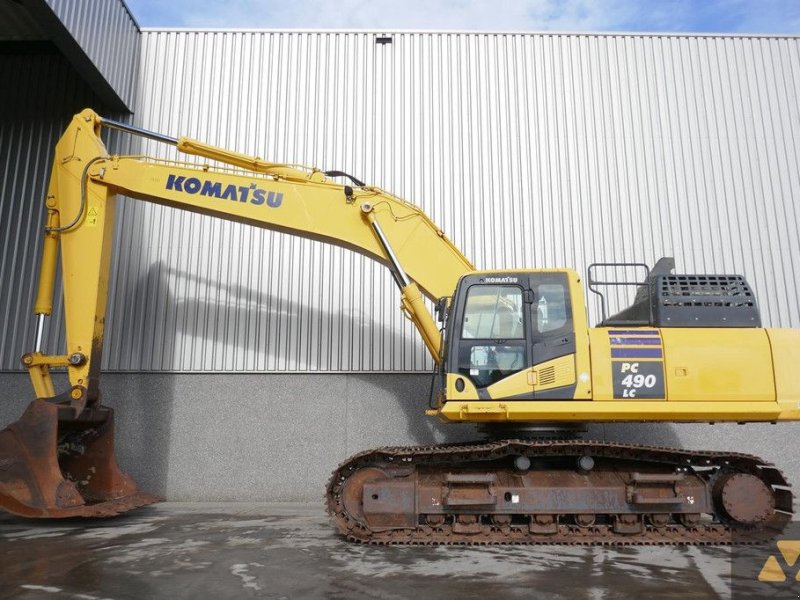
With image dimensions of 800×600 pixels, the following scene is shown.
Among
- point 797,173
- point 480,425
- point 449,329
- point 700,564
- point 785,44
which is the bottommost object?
point 700,564

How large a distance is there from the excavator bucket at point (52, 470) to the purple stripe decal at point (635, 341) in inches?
248

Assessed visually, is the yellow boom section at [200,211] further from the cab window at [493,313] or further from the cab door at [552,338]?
the cab door at [552,338]

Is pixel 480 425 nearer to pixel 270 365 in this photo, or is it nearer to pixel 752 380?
pixel 752 380

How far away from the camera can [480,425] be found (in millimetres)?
7211

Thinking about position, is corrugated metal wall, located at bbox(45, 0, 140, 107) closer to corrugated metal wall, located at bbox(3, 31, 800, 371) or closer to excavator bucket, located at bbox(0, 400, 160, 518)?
corrugated metal wall, located at bbox(3, 31, 800, 371)

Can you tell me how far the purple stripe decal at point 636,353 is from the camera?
6395 mm

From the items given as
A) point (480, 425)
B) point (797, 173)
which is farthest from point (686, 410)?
point (797, 173)

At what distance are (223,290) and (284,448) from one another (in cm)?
306

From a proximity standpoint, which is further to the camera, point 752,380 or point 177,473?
point 177,473

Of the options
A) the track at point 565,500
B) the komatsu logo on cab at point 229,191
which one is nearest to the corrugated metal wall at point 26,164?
the komatsu logo on cab at point 229,191

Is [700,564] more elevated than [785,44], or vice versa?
[785,44]

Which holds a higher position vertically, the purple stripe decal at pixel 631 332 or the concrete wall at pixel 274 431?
the purple stripe decal at pixel 631 332

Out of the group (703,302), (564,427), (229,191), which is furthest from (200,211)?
(703,302)

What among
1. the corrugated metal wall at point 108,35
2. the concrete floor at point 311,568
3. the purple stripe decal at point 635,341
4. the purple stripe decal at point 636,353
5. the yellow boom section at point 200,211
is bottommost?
the concrete floor at point 311,568
